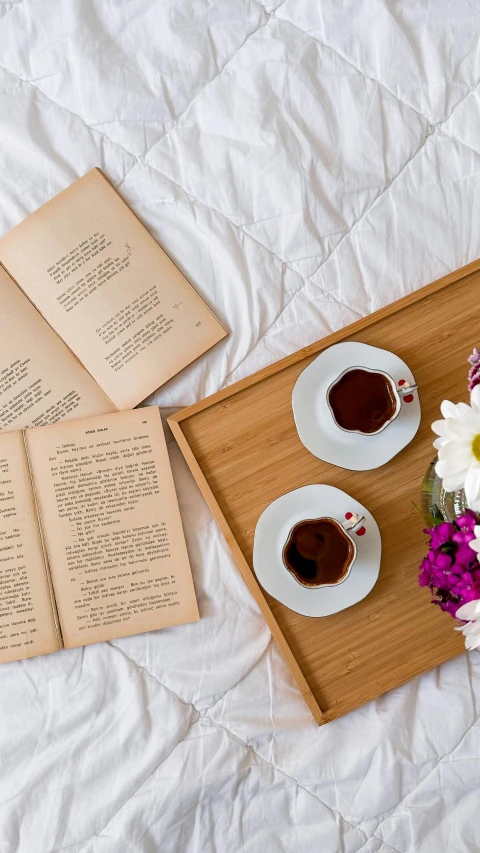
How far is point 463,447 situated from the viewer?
0.49 meters

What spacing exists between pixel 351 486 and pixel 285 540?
0.09m

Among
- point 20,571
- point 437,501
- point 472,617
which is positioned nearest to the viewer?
point 472,617

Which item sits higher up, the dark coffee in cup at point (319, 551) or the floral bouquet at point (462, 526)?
the floral bouquet at point (462, 526)

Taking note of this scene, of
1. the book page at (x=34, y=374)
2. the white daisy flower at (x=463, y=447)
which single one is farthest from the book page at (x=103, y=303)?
the white daisy flower at (x=463, y=447)

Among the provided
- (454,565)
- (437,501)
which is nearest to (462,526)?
(454,565)

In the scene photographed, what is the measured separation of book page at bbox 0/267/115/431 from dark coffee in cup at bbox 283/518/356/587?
25 centimetres

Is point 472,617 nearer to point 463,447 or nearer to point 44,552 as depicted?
point 463,447

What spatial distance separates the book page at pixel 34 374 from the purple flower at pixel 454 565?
1.32ft

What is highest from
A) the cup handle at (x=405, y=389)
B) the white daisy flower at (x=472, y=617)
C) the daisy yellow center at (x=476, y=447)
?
the daisy yellow center at (x=476, y=447)

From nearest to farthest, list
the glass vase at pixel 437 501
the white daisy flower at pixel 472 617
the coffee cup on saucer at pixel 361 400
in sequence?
the white daisy flower at pixel 472 617
the glass vase at pixel 437 501
the coffee cup on saucer at pixel 361 400

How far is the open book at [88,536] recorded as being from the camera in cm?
76

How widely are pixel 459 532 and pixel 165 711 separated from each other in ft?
1.34

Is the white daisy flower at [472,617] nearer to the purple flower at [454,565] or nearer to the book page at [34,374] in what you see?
the purple flower at [454,565]

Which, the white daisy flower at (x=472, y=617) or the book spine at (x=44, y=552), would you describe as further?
the book spine at (x=44, y=552)
